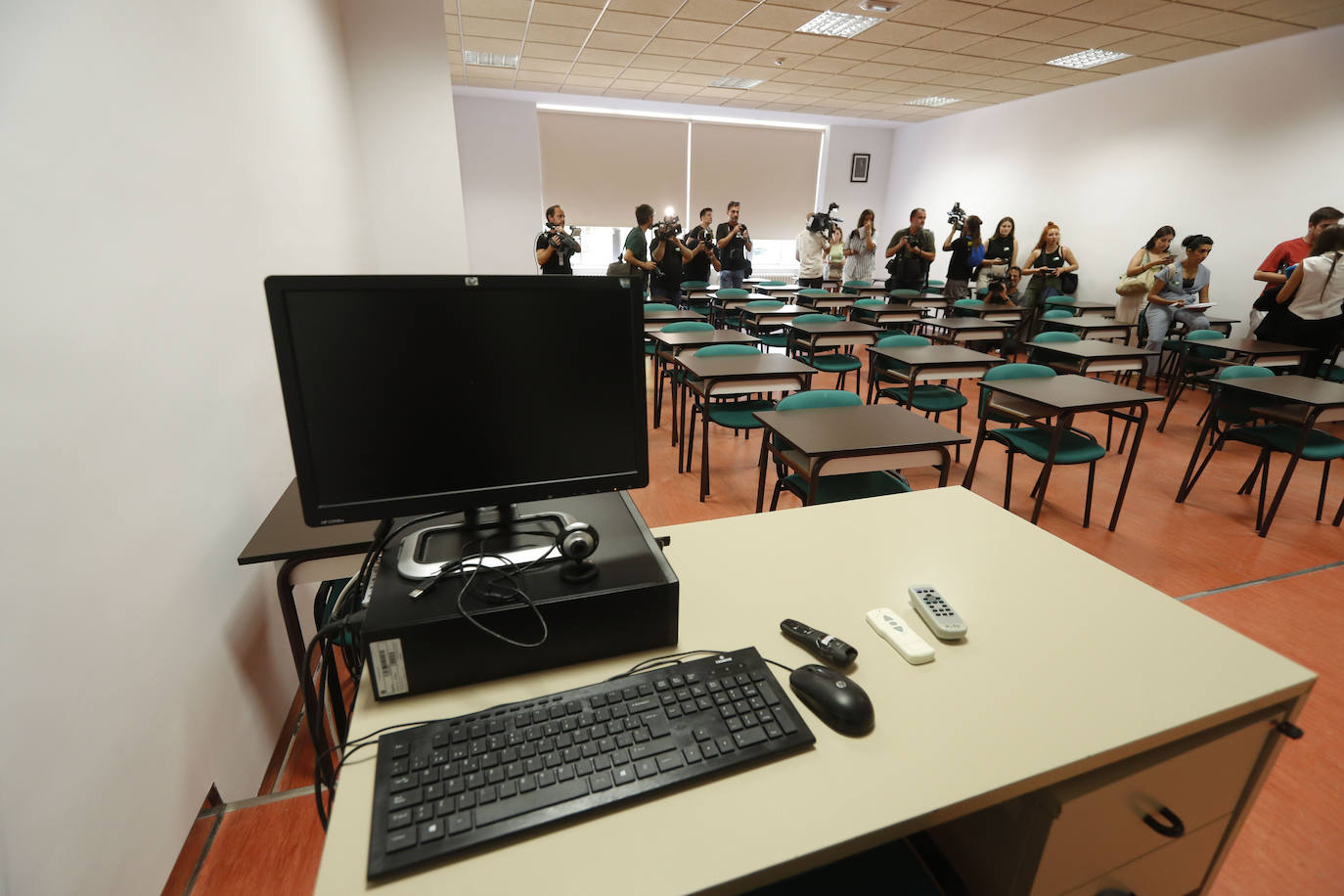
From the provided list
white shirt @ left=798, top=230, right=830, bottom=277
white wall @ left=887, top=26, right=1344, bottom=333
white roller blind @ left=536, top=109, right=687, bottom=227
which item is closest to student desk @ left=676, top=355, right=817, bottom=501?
white shirt @ left=798, top=230, right=830, bottom=277

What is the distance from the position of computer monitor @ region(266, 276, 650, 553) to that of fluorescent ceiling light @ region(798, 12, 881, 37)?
5447 millimetres

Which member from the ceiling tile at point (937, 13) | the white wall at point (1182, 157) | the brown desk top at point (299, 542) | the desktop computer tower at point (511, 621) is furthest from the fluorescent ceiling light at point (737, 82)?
the desktop computer tower at point (511, 621)

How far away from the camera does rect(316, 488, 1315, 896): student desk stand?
0.62 metres

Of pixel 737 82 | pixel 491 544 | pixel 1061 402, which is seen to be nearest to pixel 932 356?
pixel 1061 402

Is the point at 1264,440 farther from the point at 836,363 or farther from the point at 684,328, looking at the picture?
the point at 684,328

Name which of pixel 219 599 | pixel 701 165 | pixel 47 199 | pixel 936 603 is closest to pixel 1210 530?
pixel 936 603

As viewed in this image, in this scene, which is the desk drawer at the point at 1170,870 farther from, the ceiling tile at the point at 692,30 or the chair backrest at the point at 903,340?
the ceiling tile at the point at 692,30

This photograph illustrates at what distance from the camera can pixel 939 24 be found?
16.3 feet

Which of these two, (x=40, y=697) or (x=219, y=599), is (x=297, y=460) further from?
(x=219, y=599)

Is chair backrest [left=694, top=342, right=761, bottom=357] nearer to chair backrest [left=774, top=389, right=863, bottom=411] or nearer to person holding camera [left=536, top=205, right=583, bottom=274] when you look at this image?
chair backrest [left=774, top=389, right=863, bottom=411]

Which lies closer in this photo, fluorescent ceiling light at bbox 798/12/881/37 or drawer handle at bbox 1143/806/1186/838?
drawer handle at bbox 1143/806/1186/838

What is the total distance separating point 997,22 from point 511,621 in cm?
628

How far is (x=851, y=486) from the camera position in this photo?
2.36m

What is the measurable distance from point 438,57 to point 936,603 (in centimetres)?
437
